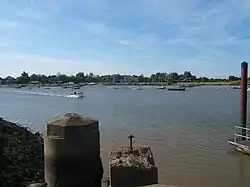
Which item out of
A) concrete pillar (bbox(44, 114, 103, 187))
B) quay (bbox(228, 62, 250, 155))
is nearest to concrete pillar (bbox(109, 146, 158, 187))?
concrete pillar (bbox(44, 114, 103, 187))

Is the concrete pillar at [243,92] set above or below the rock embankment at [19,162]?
above

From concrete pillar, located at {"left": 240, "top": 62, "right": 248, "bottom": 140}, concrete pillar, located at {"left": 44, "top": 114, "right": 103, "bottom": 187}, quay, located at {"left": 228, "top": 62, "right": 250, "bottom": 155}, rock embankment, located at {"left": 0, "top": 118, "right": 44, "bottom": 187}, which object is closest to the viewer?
concrete pillar, located at {"left": 44, "top": 114, "right": 103, "bottom": 187}

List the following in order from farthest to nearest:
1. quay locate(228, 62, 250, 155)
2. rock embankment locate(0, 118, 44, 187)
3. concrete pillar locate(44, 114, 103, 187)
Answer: quay locate(228, 62, 250, 155), rock embankment locate(0, 118, 44, 187), concrete pillar locate(44, 114, 103, 187)

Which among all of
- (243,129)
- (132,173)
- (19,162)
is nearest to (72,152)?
(132,173)

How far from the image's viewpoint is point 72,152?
7574 mm

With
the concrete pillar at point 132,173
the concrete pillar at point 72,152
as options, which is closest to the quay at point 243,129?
the concrete pillar at point 132,173

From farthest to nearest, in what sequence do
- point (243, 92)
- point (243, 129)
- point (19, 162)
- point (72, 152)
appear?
point (243, 92)
point (243, 129)
point (19, 162)
point (72, 152)

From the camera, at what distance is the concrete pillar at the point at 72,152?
298 inches

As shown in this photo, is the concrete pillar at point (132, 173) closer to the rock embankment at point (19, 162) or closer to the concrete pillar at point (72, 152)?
the concrete pillar at point (72, 152)

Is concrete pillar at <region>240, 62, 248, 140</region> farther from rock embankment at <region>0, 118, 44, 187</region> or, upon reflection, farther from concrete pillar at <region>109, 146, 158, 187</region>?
concrete pillar at <region>109, 146, 158, 187</region>

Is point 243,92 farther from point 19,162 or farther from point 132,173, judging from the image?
point 132,173

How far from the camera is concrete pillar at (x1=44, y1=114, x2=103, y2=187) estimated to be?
7.57 meters

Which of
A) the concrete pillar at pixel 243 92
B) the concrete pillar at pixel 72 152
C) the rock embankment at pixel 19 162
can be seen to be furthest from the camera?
the concrete pillar at pixel 243 92

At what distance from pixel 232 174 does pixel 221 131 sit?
555 inches
